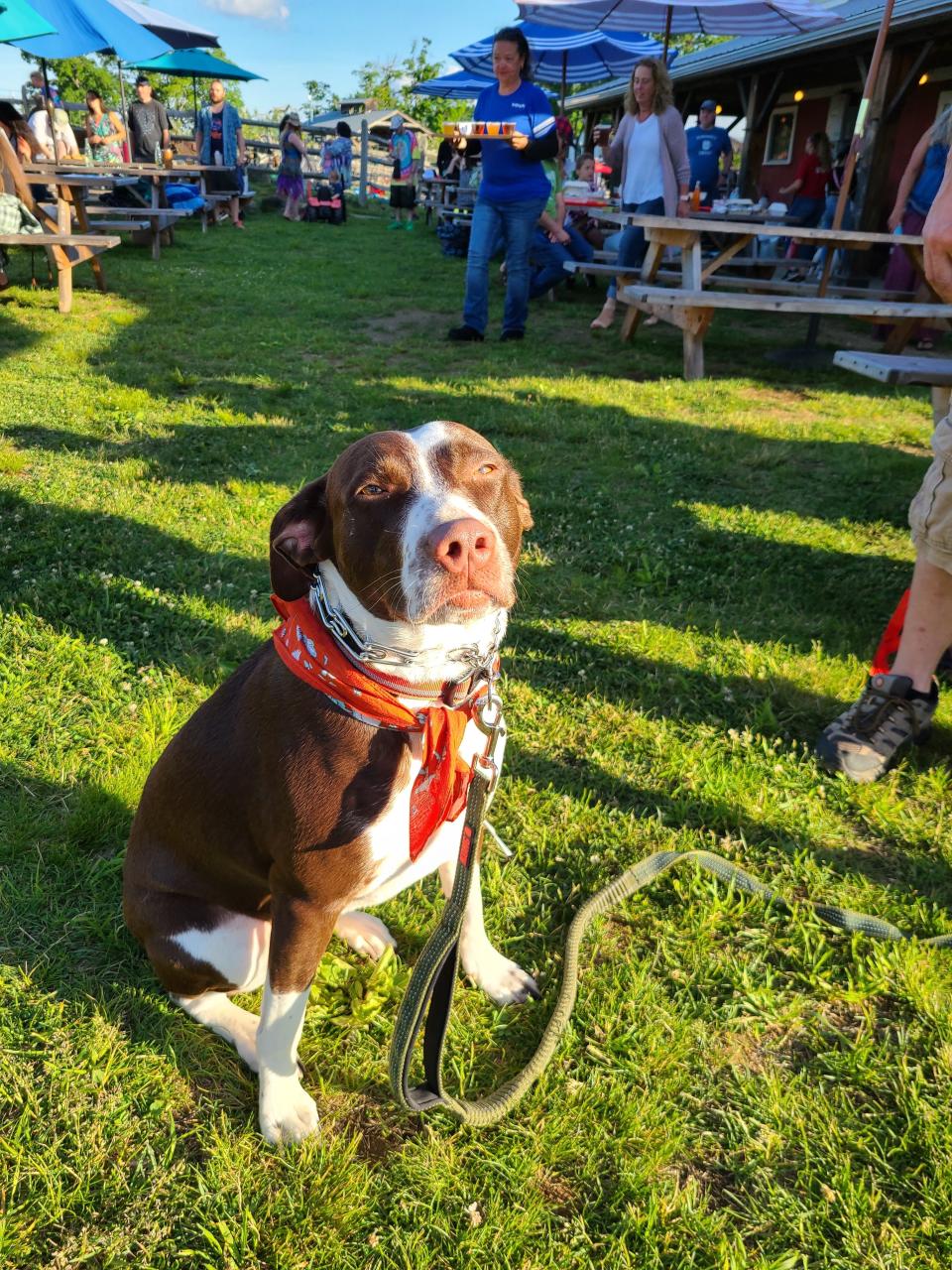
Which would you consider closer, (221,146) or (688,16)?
(688,16)

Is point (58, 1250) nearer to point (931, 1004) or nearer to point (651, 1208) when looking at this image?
point (651, 1208)

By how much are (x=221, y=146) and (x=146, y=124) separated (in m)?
1.63

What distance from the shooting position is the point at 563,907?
2.49 meters

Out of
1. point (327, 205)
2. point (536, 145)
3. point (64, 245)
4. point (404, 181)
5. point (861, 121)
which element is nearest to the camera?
point (861, 121)

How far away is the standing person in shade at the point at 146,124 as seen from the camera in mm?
16859

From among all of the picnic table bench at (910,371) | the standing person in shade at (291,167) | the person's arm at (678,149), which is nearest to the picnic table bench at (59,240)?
A: the person's arm at (678,149)

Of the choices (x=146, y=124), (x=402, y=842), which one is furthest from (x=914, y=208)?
(x=146, y=124)

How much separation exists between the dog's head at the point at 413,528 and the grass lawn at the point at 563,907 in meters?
1.11

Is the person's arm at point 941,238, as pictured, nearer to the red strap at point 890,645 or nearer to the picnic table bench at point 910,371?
the red strap at point 890,645

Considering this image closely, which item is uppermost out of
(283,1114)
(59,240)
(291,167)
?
(291,167)

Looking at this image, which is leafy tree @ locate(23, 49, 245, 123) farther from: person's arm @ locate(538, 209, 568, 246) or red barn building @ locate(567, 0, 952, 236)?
person's arm @ locate(538, 209, 568, 246)

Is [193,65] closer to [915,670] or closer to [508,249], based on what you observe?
[508,249]

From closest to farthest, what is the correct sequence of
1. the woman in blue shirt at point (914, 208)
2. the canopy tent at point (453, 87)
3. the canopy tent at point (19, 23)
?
the woman in blue shirt at point (914, 208), the canopy tent at point (19, 23), the canopy tent at point (453, 87)

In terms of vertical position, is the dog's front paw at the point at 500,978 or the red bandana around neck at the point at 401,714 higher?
the red bandana around neck at the point at 401,714
